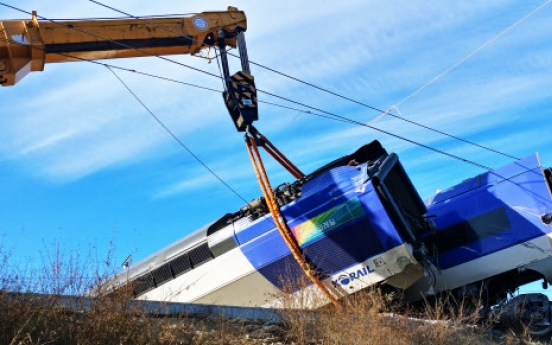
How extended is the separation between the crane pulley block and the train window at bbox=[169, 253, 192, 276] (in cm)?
273

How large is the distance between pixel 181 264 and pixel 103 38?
444cm

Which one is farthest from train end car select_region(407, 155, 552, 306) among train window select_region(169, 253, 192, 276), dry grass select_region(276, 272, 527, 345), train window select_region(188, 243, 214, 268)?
train window select_region(169, 253, 192, 276)

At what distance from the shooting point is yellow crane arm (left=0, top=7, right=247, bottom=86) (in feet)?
34.1

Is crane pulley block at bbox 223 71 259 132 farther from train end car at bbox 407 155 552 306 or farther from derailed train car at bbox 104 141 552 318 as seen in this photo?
train end car at bbox 407 155 552 306

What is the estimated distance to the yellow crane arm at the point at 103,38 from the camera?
10391 millimetres

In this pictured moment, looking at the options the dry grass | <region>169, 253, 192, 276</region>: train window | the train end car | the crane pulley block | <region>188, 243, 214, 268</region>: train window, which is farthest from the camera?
<region>169, 253, 192, 276</region>: train window

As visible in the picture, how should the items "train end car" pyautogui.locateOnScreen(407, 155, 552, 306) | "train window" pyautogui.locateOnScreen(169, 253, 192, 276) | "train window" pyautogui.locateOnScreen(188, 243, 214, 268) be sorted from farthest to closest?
"train window" pyautogui.locateOnScreen(169, 253, 192, 276), "train window" pyautogui.locateOnScreen(188, 243, 214, 268), "train end car" pyautogui.locateOnScreen(407, 155, 552, 306)

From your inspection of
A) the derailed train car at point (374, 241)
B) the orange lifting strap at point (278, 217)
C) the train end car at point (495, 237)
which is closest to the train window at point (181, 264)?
the derailed train car at point (374, 241)

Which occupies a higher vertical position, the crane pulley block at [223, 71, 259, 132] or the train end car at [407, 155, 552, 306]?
the crane pulley block at [223, 71, 259, 132]

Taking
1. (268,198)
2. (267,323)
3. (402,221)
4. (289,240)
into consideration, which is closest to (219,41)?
(268,198)

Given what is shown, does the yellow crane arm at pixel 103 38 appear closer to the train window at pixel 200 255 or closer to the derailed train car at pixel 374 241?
the derailed train car at pixel 374 241

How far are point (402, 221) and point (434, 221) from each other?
210cm

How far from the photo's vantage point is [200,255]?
11.8m

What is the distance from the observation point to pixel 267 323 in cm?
768
